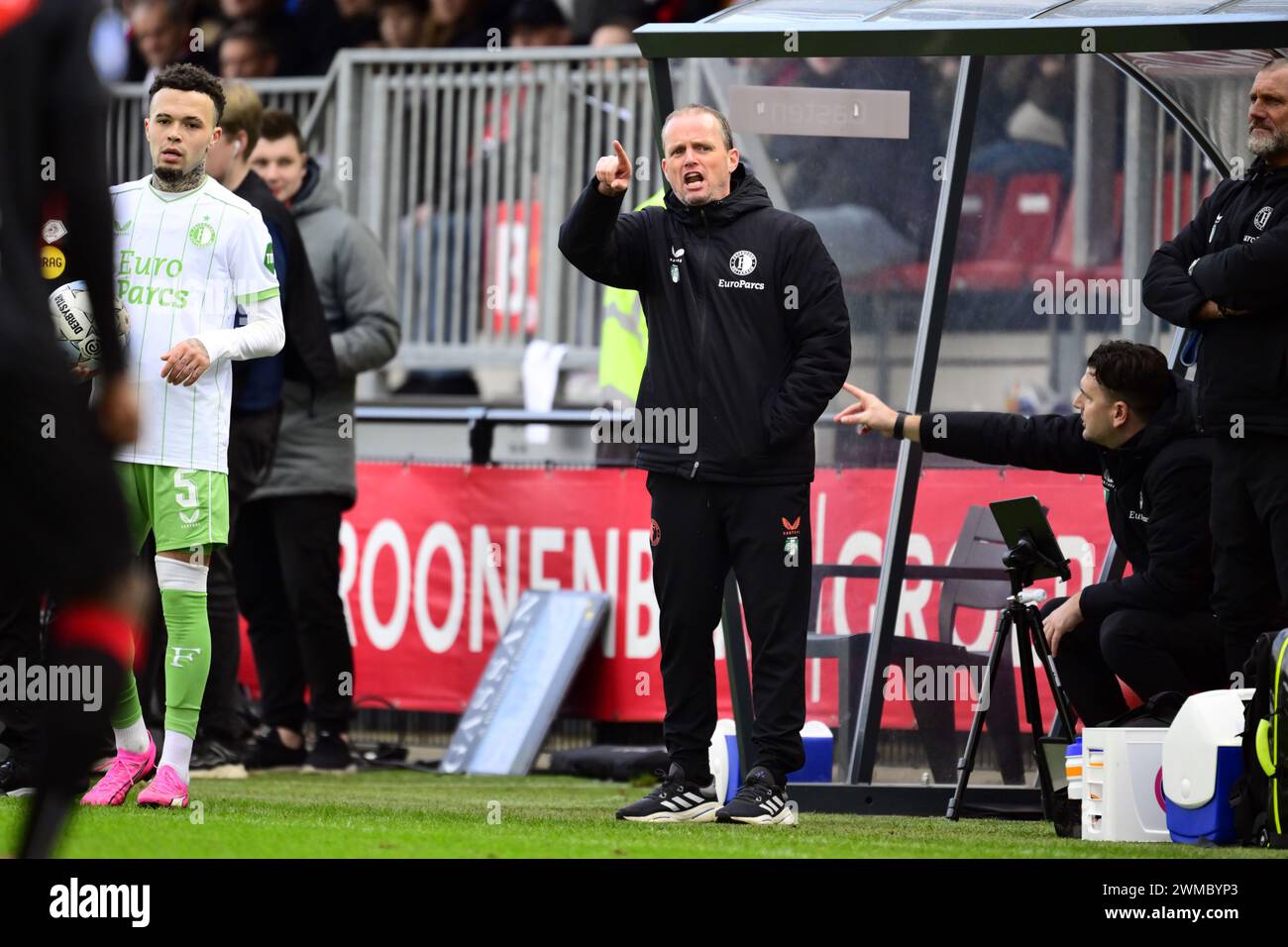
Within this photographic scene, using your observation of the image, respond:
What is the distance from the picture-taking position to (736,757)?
781 centimetres

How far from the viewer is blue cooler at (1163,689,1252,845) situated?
6.22 meters

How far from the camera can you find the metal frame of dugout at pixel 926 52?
22.8ft

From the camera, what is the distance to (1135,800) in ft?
21.7

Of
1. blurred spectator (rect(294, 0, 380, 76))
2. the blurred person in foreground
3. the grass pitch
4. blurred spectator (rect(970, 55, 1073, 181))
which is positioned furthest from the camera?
blurred spectator (rect(294, 0, 380, 76))

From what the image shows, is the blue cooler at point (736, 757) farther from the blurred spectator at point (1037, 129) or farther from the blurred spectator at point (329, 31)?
the blurred spectator at point (329, 31)

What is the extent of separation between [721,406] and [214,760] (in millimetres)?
2947

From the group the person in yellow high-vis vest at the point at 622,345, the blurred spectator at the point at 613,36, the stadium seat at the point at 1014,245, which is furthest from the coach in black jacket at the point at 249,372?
the blurred spectator at the point at 613,36

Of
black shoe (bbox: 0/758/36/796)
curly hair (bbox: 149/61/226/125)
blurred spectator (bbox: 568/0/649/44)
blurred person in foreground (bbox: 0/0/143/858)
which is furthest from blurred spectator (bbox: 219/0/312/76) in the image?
blurred person in foreground (bbox: 0/0/143/858)

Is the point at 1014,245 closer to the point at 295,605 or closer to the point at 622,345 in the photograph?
the point at 622,345

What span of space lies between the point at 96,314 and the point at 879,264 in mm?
4644

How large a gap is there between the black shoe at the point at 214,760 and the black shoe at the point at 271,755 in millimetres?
562

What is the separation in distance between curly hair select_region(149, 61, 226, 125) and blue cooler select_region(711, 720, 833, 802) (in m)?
2.76

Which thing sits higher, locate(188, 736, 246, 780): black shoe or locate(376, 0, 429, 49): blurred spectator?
locate(376, 0, 429, 49): blurred spectator

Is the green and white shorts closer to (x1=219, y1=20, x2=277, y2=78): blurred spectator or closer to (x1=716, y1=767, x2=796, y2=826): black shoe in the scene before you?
(x1=716, y1=767, x2=796, y2=826): black shoe
